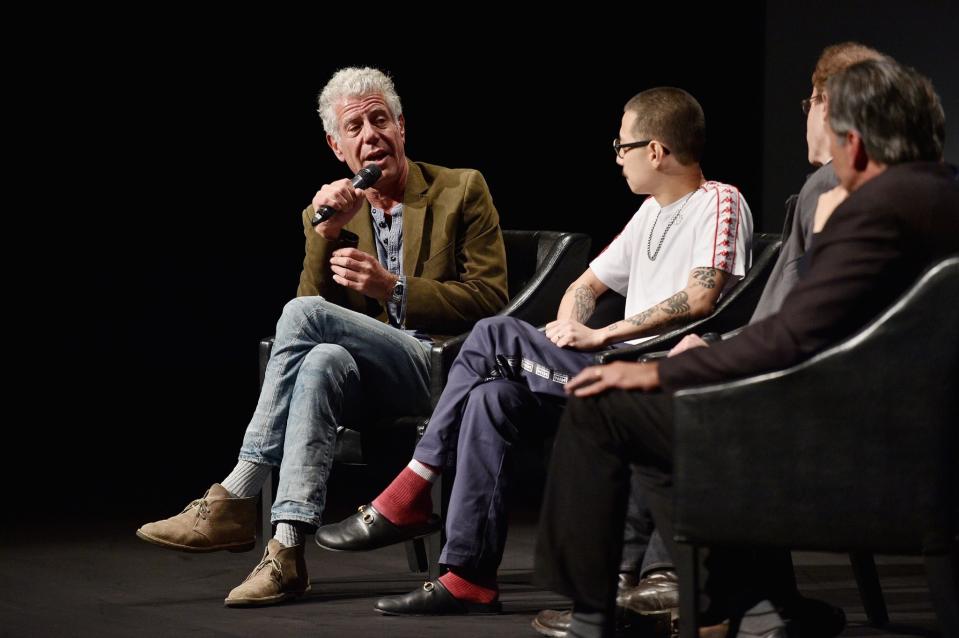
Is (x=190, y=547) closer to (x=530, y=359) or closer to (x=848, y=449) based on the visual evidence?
(x=530, y=359)

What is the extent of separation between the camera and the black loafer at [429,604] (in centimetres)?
278

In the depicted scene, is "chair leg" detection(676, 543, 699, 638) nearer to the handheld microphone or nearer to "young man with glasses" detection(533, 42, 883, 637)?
"young man with glasses" detection(533, 42, 883, 637)

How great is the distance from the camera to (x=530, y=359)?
2.79 m

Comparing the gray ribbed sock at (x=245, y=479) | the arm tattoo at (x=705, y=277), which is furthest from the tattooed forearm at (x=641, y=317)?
the gray ribbed sock at (x=245, y=479)

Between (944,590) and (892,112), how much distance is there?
71cm

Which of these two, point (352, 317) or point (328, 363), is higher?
point (352, 317)

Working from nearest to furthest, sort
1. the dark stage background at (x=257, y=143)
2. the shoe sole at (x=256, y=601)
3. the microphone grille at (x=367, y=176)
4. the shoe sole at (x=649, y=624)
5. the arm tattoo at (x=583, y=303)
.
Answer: the shoe sole at (x=649, y=624), the shoe sole at (x=256, y=601), the arm tattoo at (x=583, y=303), the microphone grille at (x=367, y=176), the dark stage background at (x=257, y=143)

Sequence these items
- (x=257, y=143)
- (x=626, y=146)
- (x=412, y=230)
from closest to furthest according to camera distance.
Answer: (x=626, y=146), (x=412, y=230), (x=257, y=143)

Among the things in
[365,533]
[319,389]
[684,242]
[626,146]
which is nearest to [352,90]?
[626,146]

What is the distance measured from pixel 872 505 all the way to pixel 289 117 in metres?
4.54

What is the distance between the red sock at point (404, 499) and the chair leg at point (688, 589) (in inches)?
37.3

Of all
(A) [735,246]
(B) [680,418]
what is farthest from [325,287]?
(B) [680,418]

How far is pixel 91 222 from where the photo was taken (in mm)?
6043

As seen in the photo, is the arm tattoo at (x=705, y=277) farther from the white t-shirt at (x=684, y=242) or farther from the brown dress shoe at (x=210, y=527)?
the brown dress shoe at (x=210, y=527)
